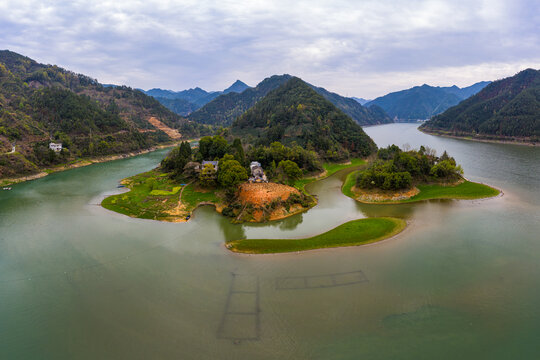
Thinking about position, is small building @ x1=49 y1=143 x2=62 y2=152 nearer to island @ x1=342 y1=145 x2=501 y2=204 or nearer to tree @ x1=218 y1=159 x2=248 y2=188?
tree @ x1=218 y1=159 x2=248 y2=188

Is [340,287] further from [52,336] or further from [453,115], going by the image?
[453,115]

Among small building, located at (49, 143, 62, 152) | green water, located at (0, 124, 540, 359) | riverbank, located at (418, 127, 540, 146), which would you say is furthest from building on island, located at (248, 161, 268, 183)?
riverbank, located at (418, 127, 540, 146)

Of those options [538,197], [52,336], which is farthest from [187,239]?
[538,197]

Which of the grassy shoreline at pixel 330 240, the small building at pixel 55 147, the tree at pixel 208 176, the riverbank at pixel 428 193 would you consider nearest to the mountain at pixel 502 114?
the riverbank at pixel 428 193

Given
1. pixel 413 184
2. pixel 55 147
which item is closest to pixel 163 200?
pixel 413 184

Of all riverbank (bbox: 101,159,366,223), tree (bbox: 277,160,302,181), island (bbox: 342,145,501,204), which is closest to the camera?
riverbank (bbox: 101,159,366,223)

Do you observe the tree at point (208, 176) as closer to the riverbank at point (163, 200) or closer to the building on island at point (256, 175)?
the riverbank at point (163, 200)
